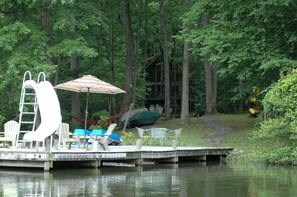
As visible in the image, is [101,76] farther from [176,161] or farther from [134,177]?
[134,177]

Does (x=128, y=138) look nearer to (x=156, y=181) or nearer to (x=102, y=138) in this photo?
(x=102, y=138)

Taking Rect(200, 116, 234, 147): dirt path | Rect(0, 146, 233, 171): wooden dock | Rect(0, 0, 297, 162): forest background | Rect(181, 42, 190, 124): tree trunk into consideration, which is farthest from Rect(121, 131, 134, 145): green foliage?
Rect(181, 42, 190, 124): tree trunk

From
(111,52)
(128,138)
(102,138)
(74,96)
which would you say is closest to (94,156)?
(102,138)

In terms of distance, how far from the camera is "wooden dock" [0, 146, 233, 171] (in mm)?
15344

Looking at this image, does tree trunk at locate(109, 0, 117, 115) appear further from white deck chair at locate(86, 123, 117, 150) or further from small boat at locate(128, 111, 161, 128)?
white deck chair at locate(86, 123, 117, 150)

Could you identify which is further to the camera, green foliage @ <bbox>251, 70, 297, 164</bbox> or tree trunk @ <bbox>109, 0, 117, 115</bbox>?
tree trunk @ <bbox>109, 0, 117, 115</bbox>

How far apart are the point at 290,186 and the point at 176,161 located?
645cm

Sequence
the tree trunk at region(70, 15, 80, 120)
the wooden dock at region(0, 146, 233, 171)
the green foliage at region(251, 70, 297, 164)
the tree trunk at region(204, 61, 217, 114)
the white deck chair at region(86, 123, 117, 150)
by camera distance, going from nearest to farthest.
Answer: the wooden dock at region(0, 146, 233, 171), the white deck chair at region(86, 123, 117, 150), the green foliage at region(251, 70, 297, 164), the tree trunk at region(70, 15, 80, 120), the tree trunk at region(204, 61, 217, 114)

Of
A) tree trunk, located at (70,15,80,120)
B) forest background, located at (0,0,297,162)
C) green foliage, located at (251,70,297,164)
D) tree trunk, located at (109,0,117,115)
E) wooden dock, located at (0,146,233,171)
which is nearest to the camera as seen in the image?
wooden dock, located at (0,146,233,171)

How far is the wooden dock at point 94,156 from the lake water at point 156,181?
29cm

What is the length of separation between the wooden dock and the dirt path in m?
2.40

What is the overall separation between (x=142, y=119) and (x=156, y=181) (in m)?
14.4

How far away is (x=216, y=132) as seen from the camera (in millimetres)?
24812

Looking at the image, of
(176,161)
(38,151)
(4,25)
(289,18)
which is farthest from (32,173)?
(289,18)
